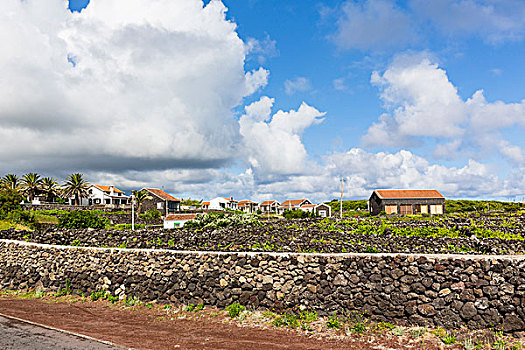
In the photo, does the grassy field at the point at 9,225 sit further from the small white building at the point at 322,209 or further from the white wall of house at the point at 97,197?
the white wall of house at the point at 97,197

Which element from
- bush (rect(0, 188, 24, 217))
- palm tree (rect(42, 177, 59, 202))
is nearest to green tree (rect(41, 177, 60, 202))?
palm tree (rect(42, 177, 59, 202))

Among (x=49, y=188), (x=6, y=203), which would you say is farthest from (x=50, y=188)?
(x=6, y=203)

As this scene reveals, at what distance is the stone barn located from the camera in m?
60.5

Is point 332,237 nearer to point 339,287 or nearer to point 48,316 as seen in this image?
point 339,287

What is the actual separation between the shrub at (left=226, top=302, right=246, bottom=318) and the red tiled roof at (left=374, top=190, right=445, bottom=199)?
167 ft

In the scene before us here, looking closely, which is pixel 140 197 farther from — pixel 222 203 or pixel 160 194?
pixel 222 203

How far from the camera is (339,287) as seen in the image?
1267 cm

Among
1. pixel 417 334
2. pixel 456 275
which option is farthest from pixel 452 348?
pixel 456 275

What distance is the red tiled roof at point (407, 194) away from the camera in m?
61.1

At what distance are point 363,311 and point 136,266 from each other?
9.38 meters

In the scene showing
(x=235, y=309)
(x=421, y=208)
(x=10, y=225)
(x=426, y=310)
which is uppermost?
(x=421, y=208)

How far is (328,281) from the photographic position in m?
12.9

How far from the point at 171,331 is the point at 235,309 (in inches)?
93.6

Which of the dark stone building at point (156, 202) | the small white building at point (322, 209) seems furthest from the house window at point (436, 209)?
the dark stone building at point (156, 202)
